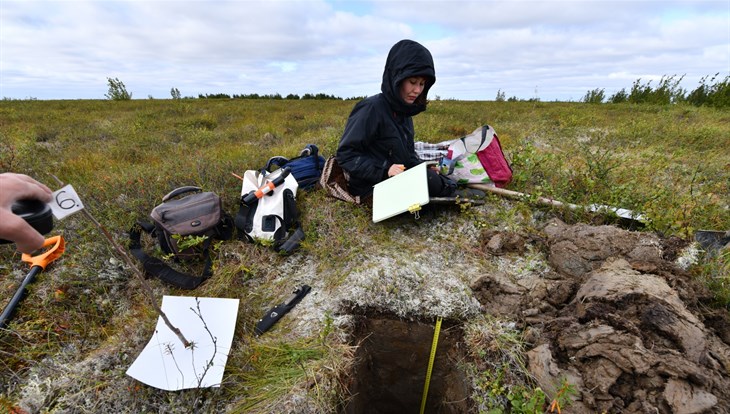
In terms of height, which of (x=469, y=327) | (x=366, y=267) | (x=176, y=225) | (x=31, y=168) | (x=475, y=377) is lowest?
(x=475, y=377)

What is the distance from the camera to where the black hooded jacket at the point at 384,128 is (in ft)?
9.87

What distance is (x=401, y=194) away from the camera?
10.3 ft

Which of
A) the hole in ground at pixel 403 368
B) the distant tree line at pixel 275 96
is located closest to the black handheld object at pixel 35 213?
the hole in ground at pixel 403 368

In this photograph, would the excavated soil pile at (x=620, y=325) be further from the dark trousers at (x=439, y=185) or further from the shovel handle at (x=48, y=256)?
the shovel handle at (x=48, y=256)

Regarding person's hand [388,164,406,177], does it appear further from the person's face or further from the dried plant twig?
the dried plant twig

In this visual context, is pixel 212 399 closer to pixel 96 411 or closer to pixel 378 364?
pixel 96 411

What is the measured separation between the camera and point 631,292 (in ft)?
6.37

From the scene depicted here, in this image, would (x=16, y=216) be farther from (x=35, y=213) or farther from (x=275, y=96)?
(x=275, y=96)

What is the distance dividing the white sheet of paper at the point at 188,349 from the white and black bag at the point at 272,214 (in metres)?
0.79

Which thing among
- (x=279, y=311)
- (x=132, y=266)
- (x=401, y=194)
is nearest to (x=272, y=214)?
(x=279, y=311)

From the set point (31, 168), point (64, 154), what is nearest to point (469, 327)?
point (31, 168)

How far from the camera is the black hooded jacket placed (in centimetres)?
301

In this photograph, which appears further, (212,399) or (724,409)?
(212,399)

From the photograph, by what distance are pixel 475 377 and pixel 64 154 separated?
731 centimetres
